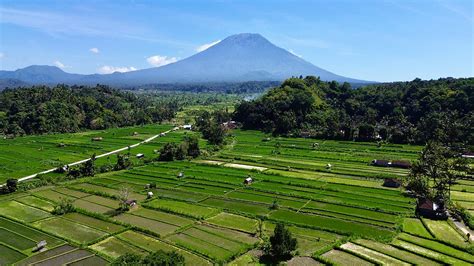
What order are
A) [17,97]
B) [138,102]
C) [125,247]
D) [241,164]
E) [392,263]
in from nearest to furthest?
[392,263], [125,247], [241,164], [17,97], [138,102]

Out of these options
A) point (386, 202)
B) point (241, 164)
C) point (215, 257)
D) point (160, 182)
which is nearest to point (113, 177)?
point (160, 182)

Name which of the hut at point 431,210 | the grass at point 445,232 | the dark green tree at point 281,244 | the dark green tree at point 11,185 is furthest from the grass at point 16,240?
the hut at point 431,210

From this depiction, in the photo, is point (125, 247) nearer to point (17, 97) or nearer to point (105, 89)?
point (17, 97)

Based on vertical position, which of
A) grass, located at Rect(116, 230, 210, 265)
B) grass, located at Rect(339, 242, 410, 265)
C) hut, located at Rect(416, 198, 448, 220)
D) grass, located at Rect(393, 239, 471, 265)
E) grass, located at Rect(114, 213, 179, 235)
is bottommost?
grass, located at Rect(116, 230, 210, 265)

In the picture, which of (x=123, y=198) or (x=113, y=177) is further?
(x=113, y=177)

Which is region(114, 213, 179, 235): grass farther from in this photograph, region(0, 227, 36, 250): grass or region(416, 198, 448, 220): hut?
region(416, 198, 448, 220): hut

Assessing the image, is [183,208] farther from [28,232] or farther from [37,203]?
[37,203]

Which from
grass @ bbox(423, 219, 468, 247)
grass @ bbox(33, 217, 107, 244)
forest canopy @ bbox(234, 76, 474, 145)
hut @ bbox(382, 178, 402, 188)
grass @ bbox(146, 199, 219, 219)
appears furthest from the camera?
forest canopy @ bbox(234, 76, 474, 145)

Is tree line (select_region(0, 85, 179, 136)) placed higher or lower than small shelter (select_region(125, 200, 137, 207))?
higher

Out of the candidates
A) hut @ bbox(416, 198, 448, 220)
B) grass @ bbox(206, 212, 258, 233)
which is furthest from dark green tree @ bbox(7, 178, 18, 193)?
hut @ bbox(416, 198, 448, 220)
